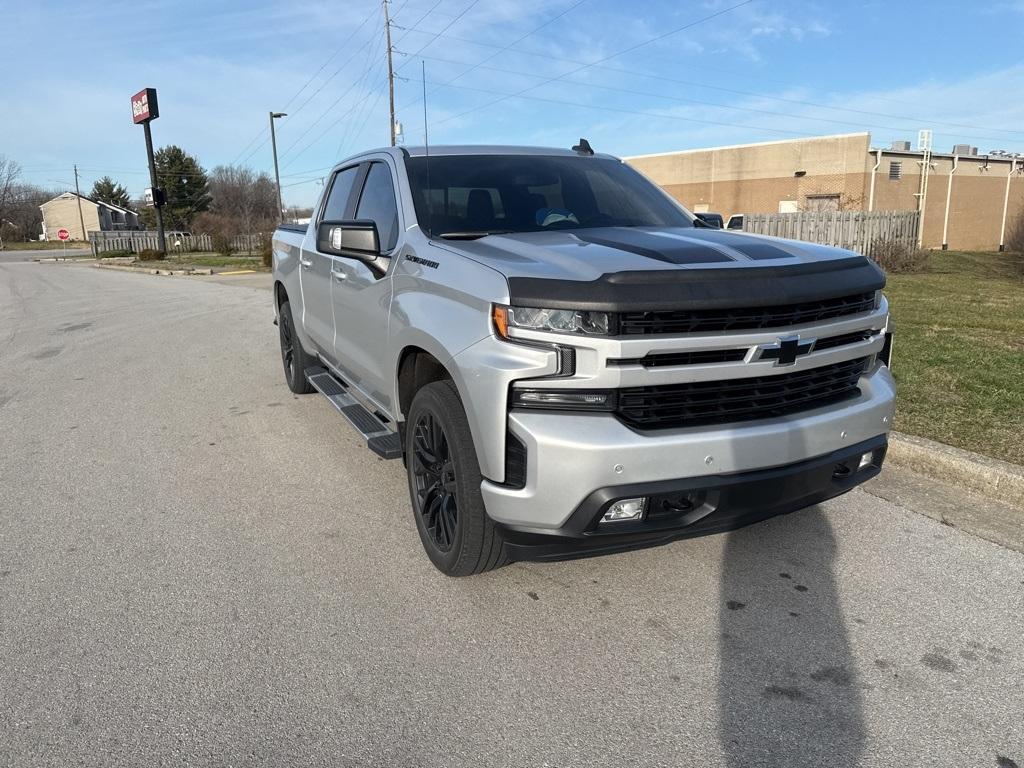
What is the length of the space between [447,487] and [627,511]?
2.86ft

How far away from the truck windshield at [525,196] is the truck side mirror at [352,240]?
0.88 ft

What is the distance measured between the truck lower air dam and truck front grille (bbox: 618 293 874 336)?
60cm

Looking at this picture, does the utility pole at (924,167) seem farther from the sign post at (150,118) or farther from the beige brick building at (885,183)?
the sign post at (150,118)

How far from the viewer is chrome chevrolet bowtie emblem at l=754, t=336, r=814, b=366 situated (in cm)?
278

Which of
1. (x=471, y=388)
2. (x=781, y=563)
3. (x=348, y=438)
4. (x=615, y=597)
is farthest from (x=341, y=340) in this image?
(x=781, y=563)

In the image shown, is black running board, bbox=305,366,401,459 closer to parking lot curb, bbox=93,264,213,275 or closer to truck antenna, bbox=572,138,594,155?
truck antenna, bbox=572,138,594,155

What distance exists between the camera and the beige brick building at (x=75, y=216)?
93688 mm

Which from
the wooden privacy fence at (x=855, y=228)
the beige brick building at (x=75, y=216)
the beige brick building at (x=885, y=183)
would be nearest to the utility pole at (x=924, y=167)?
the beige brick building at (x=885, y=183)

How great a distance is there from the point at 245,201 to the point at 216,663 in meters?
86.3

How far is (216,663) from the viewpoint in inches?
109

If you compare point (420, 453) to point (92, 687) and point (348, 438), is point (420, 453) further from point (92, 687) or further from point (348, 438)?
point (348, 438)

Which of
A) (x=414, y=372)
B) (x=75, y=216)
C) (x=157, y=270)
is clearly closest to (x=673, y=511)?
(x=414, y=372)

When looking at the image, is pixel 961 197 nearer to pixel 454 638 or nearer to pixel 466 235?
pixel 466 235

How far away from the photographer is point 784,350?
9.27ft
